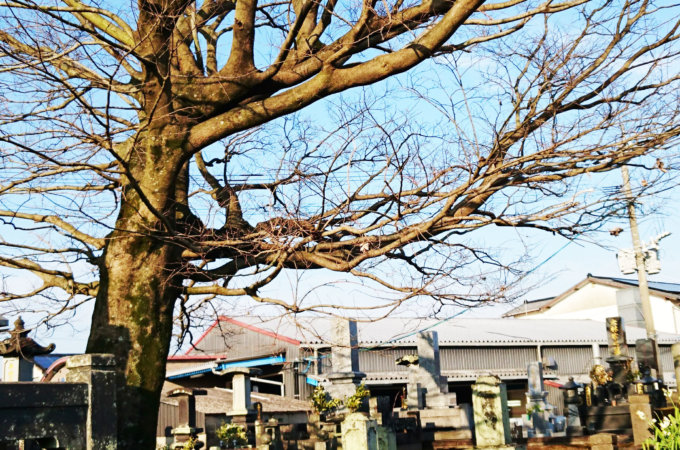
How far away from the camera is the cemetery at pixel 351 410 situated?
20.3 ft

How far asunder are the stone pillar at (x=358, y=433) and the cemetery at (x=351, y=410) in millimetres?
16

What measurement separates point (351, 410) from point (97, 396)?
11092 millimetres

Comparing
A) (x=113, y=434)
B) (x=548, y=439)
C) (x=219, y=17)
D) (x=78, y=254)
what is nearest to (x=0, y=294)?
(x=78, y=254)

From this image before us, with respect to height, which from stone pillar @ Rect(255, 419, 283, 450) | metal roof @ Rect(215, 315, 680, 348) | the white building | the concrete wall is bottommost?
stone pillar @ Rect(255, 419, 283, 450)

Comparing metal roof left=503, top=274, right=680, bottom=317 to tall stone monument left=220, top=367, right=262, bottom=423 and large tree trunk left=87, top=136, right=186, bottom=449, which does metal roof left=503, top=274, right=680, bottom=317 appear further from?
large tree trunk left=87, top=136, right=186, bottom=449

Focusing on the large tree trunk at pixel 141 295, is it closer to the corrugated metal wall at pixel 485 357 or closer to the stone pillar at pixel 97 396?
the stone pillar at pixel 97 396

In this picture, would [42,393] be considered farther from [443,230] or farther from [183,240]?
[443,230]

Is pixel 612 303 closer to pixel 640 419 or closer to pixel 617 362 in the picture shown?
pixel 617 362

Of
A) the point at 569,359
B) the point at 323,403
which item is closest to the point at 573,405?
the point at 323,403

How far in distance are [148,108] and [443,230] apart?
13.4ft

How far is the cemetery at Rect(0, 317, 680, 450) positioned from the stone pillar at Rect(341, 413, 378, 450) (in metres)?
0.02

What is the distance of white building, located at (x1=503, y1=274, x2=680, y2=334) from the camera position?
43.5m

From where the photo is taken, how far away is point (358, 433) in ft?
36.0

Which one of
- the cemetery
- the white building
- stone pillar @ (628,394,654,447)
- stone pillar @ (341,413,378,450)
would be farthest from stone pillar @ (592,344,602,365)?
stone pillar @ (341,413,378,450)
